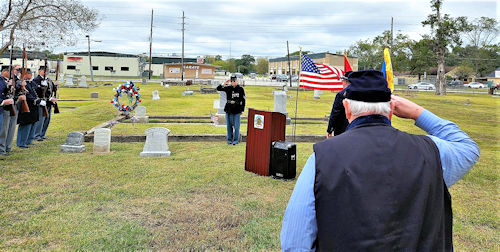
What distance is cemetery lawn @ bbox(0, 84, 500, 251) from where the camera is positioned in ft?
15.6

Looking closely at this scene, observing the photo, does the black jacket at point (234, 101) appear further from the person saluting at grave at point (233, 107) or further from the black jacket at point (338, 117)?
the black jacket at point (338, 117)

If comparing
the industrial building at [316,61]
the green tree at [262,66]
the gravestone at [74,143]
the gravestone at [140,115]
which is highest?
the green tree at [262,66]

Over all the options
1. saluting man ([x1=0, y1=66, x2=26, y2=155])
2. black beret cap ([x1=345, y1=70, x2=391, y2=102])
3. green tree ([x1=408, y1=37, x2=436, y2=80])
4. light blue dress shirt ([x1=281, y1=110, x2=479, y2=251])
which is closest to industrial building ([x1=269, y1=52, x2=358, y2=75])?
green tree ([x1=408, y1=37, x2=436, y2=80])

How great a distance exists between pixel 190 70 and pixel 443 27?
43.3 m

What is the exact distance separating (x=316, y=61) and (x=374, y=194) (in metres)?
72.1

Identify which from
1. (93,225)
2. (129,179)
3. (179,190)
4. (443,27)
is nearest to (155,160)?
(129,179)

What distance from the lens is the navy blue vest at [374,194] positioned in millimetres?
1729

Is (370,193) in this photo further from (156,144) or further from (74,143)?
(74,143)

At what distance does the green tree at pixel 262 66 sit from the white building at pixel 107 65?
51412 mm

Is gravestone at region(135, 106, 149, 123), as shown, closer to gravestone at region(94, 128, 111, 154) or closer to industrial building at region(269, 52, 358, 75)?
gravestone at region(94, 128, 111, 154)

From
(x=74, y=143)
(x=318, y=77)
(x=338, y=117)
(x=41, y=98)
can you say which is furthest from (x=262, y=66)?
(x=338, y=117)

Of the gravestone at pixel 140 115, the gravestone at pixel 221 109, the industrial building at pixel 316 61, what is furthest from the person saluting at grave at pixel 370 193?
the industrial building at pixel 316 61

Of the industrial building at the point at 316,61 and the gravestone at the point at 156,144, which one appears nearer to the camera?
the gravestone at the point at 156,144

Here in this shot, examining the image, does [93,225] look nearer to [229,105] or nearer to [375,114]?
[375,114]
